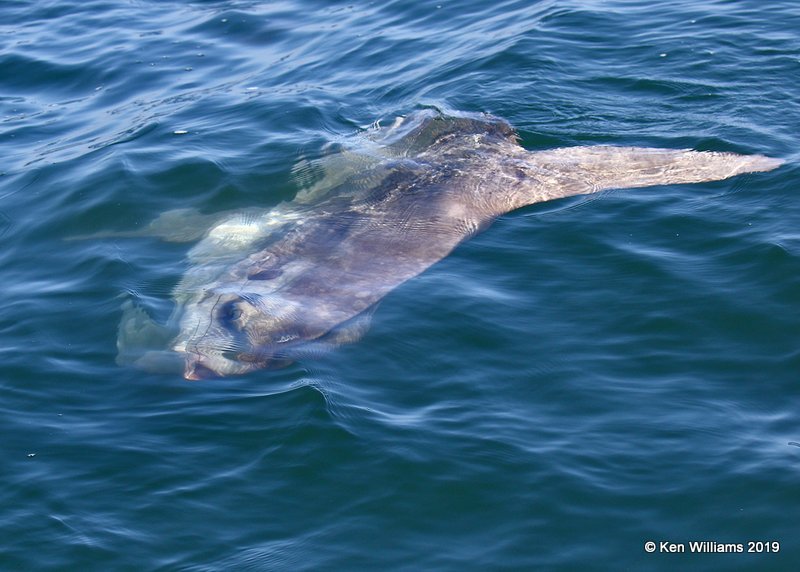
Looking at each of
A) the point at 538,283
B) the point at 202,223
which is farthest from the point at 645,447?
the point at 202,223

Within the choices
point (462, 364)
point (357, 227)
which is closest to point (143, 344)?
point (357, 227)

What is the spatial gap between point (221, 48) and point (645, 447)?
36.0 ft

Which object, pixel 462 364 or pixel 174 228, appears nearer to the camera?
pixel 462 364

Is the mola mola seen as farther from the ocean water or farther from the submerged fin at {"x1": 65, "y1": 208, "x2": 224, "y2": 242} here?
the ocean water

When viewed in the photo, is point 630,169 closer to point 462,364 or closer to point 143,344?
point 462,364

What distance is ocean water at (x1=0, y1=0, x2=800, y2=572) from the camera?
500 centimetres

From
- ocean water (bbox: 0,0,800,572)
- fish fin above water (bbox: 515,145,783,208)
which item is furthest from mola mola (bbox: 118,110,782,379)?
ocean water (bbox: 0,0,800,572)

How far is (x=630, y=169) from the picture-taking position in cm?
874

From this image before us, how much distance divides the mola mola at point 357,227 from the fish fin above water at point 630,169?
13 mm

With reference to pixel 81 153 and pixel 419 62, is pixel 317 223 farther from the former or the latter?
pixel 419 62

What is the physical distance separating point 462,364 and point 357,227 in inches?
79.2

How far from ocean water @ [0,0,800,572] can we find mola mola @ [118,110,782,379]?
0.59 ft

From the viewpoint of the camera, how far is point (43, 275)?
8.19 metres

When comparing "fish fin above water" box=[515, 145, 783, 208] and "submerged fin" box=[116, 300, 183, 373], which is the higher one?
"fish fin above water" box=[515, 145, 783, 208]
